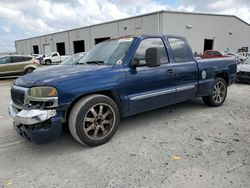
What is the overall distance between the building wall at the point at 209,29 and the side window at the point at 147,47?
63.9 feet

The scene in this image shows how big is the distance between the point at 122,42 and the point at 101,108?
57.6 inches

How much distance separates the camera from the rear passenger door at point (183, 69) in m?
4.72

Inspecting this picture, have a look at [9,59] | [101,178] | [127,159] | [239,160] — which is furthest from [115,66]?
[9,59]

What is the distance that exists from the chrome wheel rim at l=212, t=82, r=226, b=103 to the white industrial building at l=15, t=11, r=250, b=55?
1822 centimetres

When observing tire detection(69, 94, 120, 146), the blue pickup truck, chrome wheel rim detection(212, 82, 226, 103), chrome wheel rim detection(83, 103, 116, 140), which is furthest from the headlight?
chrome wheel rim detection(212, 82, 226, 103)

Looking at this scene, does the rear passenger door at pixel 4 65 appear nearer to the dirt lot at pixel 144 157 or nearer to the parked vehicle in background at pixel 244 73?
the dirt lot at pixel 144 157

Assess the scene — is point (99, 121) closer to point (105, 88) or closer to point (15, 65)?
point (105, 88)

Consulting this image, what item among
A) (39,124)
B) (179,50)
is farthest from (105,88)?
(179,50)

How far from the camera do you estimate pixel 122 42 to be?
4344 millimetres

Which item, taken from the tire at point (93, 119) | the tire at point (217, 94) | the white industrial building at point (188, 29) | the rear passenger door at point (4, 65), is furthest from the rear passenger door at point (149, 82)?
the white industrial building at point (188, 29)

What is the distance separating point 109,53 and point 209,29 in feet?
84.9

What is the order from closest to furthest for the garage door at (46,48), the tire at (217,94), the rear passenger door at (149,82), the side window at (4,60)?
the rear passenger door at (149,82)
the tire at (217,94)
the side window at (4,60)
the garage door at (46,48)

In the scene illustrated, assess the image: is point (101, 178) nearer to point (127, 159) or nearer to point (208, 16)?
point (127, 159)

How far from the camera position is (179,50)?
493 cm
